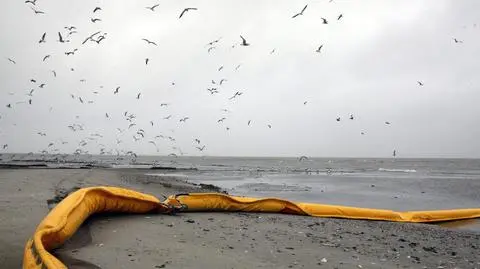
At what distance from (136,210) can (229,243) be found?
10.4 ft

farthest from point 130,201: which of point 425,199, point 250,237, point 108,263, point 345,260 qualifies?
point 425,199

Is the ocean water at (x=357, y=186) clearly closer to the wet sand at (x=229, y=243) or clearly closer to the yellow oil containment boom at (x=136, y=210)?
the yellow oil containment boom at (x=136, y=210)

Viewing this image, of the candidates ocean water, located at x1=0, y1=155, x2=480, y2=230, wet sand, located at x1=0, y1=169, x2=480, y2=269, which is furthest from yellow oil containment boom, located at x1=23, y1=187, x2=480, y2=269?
ocean water, located at x1=0, y1=155, x2=480, y2=230

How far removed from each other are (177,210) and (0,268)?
5.40 m

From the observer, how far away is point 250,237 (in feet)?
24.9

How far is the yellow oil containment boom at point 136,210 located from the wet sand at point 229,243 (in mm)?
260

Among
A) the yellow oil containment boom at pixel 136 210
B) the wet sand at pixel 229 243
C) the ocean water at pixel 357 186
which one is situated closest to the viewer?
the yellow oil containment boom at pixel 136 210

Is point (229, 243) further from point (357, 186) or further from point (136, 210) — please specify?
point (357, 186)

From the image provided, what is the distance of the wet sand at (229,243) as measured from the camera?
215 inches

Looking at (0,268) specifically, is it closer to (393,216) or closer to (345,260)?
(345,260)

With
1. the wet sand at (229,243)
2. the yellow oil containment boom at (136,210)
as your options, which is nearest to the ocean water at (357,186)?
the yellow oil containment boom at (136,210)

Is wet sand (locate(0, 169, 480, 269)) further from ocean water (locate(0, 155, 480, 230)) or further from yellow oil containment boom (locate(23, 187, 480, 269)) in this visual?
ocean water (locate(0, 155, 480, 230))

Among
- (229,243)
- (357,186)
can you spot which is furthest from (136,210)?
(357,186)

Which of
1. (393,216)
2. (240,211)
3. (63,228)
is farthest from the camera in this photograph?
(393,216)
